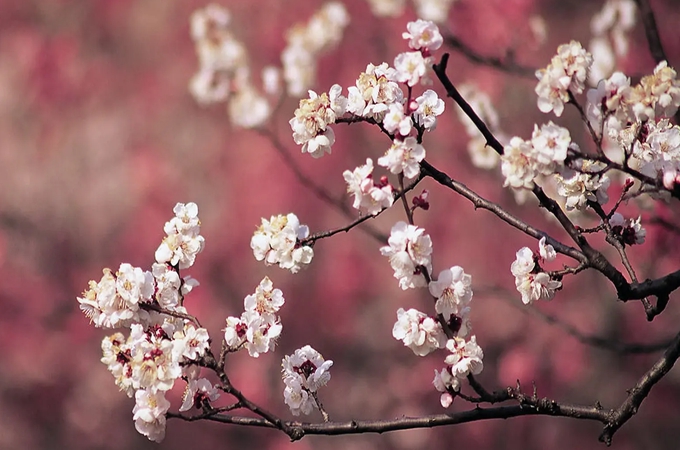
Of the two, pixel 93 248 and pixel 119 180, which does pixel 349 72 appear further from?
pixel 93 248

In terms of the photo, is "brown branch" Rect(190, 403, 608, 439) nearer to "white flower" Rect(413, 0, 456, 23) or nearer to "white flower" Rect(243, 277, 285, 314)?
"white flower" Rect(243, 277, 285, 314)

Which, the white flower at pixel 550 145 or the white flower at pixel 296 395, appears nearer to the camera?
the white flower at pixel 550 145

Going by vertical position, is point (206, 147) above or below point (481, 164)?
above

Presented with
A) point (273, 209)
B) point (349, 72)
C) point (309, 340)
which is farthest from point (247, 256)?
point (349, 72)

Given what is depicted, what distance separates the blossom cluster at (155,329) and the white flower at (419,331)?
0.31 metres

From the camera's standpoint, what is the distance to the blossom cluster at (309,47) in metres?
3.29

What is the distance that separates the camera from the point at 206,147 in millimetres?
4418

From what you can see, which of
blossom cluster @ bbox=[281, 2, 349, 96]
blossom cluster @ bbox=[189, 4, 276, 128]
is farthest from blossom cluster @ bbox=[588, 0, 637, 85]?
blossom cluster @ bbox=[189, 4, 276, 128]

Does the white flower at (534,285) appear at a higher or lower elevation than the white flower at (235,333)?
higher

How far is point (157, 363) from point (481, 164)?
164 centimetres

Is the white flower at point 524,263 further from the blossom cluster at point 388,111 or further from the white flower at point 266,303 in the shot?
the white flower at point 266,303

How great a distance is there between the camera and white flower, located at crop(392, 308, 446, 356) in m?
1.14

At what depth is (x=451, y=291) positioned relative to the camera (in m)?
1.14

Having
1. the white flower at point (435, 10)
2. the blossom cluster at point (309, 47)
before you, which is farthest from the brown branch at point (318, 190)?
the white flower at point (435, 10)
